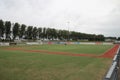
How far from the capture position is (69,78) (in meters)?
8.84

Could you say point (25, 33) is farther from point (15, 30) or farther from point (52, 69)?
point (52, 69)

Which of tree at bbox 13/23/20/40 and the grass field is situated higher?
tree at bbox 13/23/20/40

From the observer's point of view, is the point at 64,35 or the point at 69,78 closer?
the point at 69,78

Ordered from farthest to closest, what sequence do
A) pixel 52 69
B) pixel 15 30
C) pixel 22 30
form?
pixel 22 30
pixel 15 30
pixel 52 69

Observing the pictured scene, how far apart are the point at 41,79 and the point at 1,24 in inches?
3034

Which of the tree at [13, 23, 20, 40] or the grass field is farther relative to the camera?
the tree at [13, 23, 20, 40]

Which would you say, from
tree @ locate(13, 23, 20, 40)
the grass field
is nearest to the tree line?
tree @ locate(13, 23, 20, 40)

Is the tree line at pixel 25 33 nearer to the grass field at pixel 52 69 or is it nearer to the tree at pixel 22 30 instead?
the tree at pixel 22 30

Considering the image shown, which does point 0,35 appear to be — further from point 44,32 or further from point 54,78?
point 54,78

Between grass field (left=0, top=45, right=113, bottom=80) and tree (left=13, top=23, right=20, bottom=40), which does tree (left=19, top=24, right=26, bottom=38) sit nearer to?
tree (left=13, top=23, right=20, bottom=40)

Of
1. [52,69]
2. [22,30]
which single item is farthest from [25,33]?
[52,69]

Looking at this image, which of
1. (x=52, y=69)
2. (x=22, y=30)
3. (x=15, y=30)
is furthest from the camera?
(x=22, y=30)

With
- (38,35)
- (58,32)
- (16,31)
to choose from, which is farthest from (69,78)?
(58,32)

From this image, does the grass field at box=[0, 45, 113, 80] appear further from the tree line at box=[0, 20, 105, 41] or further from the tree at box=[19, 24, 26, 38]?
the tree at box=[19, 24, 26, 38]
